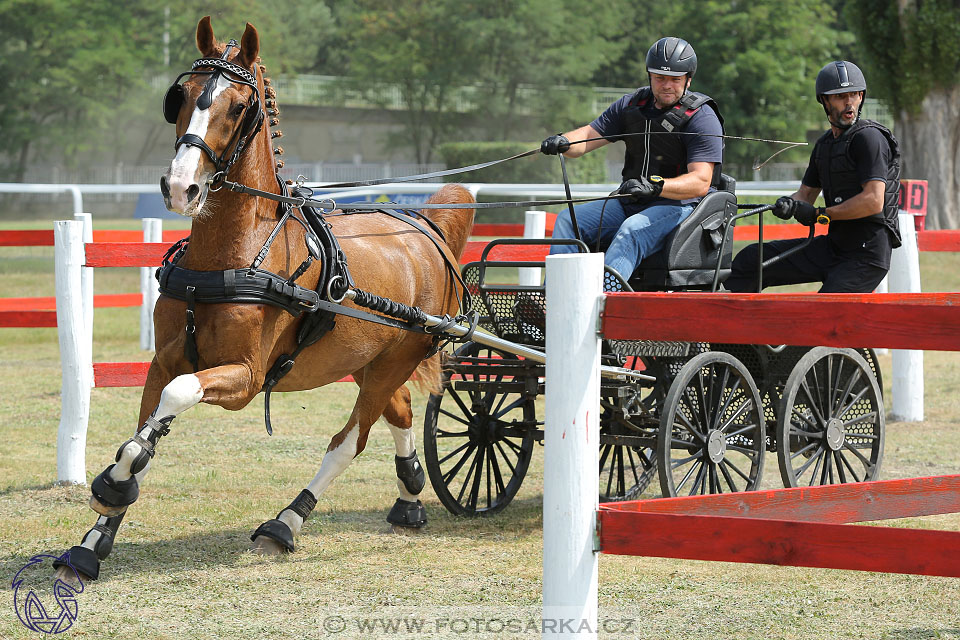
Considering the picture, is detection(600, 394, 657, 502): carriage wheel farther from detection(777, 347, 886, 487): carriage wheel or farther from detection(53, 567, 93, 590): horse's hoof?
detection(53, 567, 93, 590): horse's hoof

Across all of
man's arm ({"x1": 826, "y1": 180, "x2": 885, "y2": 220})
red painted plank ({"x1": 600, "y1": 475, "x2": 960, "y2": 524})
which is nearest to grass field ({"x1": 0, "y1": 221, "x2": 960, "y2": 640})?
red painted plank ({"x1": 600, "y1": 475, "x2": 960, "y2": 524})

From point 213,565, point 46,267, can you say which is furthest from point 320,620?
point 46,267

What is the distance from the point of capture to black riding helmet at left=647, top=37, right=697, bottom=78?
5746 mm

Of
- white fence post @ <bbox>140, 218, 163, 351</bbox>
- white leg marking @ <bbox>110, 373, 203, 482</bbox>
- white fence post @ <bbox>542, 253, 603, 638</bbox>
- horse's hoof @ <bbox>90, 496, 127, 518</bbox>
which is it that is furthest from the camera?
white fence post @ <bbox>140, 218, 163, 351</bbox>

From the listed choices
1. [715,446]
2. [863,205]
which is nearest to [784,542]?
[715,446]

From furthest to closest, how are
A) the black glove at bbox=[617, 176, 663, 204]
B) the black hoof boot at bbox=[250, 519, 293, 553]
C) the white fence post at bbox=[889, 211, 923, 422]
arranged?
the white fence post at bbox=[889, 211, 923, 422], the black glove at bbox=[617, 176, 663, 204], the black hoof boot at bbox=[250, 519, 293, 553]

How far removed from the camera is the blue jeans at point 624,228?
559cm

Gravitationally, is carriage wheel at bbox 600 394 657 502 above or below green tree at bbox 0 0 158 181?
below

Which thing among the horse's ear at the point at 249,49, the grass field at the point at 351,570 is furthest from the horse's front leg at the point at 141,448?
the horse's ear at the point at 249,49

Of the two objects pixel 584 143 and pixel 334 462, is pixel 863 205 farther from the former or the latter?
pixel 334 462

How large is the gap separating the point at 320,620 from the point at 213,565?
975 mm

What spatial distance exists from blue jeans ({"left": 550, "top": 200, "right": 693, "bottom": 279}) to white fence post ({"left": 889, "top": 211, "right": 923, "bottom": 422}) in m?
3.72

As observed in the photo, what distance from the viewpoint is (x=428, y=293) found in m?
5.75

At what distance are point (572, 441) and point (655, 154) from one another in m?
3.58
